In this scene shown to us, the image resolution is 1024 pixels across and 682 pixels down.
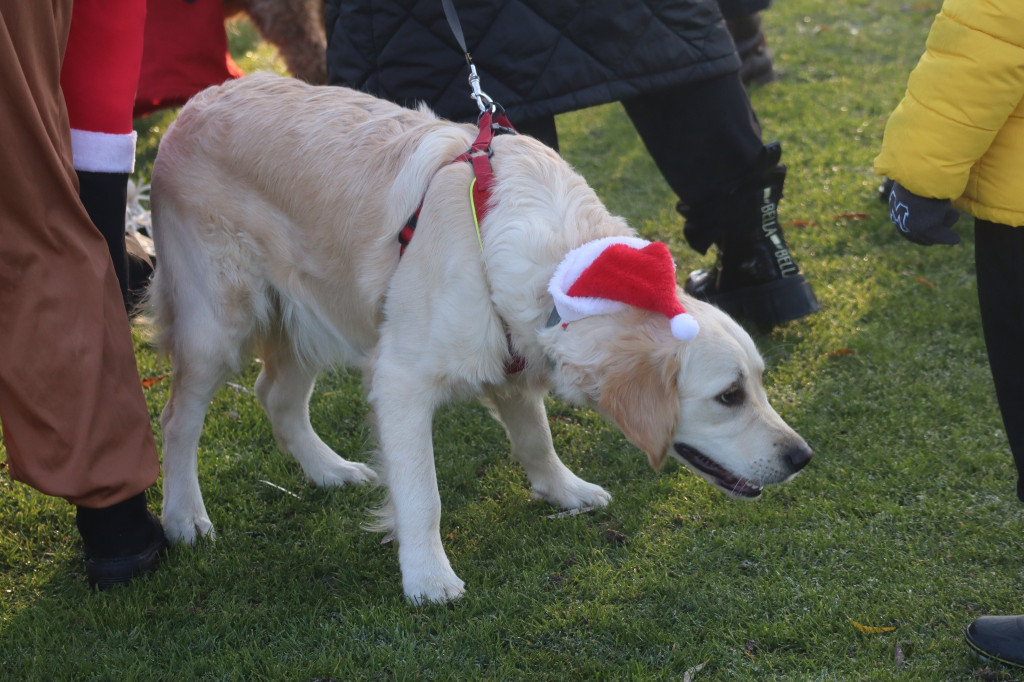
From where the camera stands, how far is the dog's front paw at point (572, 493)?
3246 mm

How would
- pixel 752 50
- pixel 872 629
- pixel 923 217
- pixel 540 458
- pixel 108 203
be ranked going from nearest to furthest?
1. pixel 923 217
2. pixel 872 629
3. pixel 108 203
4. pixel 540 458
5. pixel 752 50

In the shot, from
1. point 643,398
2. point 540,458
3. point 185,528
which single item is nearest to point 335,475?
point 185,528

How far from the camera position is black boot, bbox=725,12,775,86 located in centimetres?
690

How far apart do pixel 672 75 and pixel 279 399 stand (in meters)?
1.93

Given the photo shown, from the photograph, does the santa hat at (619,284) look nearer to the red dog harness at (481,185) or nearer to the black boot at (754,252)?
the red dog harness at (481,185)

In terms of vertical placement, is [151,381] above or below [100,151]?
below

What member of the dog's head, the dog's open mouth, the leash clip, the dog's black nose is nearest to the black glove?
the dog's head

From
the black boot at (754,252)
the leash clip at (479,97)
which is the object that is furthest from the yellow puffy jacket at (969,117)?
the black boot at (754,252)

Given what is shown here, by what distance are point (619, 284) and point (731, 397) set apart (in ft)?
1.56

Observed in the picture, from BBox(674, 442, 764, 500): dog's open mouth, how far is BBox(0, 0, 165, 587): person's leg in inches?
62.1

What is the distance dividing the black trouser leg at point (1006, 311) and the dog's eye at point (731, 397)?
0.64 meters

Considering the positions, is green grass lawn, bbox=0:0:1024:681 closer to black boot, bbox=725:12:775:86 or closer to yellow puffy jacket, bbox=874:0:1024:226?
yellow puffy jacket, bbox=874:0:1024:226

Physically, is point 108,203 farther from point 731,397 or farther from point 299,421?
point 731,397

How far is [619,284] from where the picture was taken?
7.94 feet
